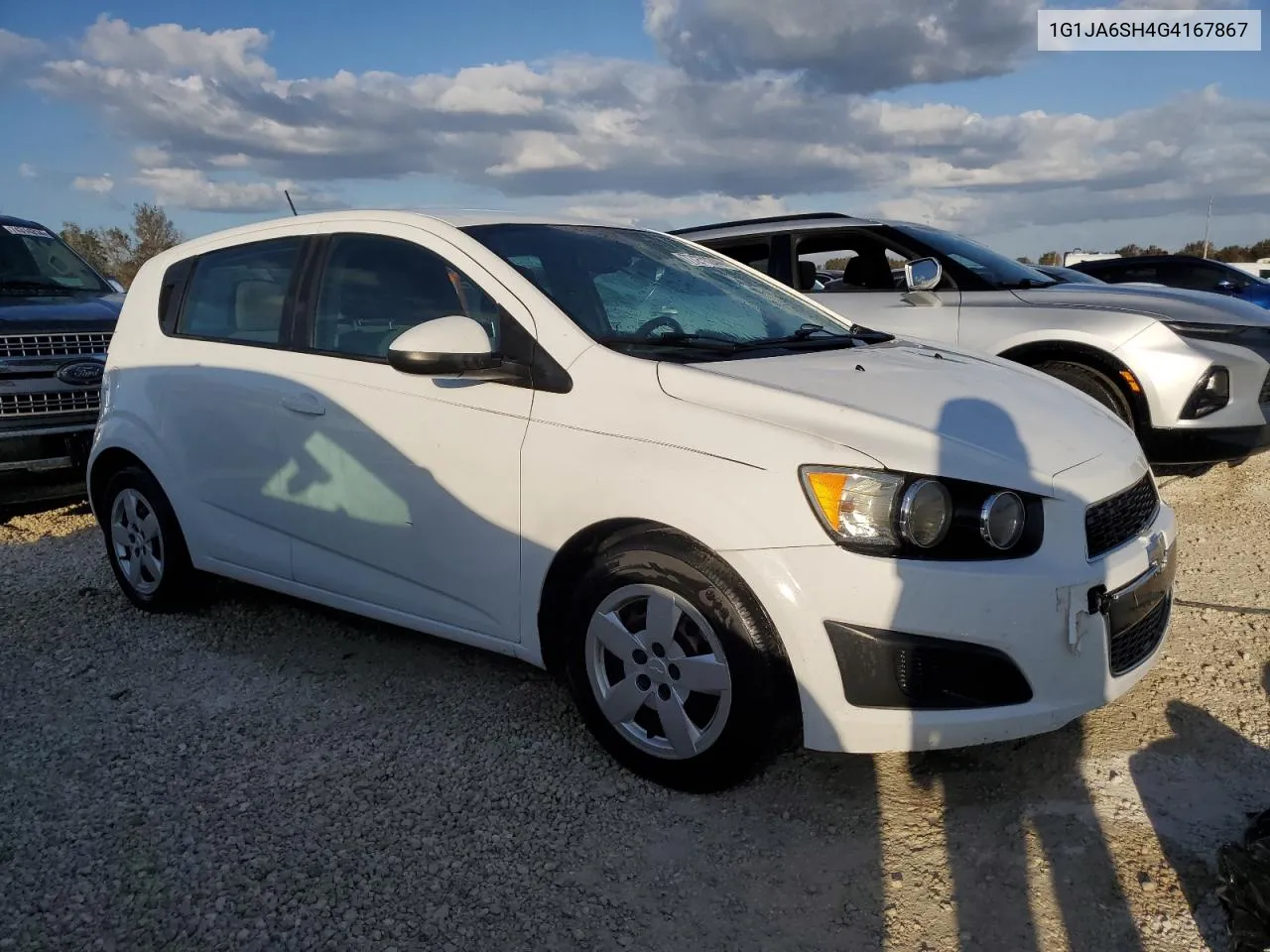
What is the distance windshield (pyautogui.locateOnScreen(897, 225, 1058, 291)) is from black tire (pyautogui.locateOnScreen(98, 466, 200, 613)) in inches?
181

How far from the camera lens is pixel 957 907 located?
8.18ft

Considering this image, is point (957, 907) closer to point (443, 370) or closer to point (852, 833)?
point (852, 833)

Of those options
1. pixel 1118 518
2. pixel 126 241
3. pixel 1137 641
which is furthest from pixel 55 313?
pixel 126 241

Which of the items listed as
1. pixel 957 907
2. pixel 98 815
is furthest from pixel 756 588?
pixel 98 815

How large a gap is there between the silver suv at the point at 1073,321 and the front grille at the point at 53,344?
4075mm

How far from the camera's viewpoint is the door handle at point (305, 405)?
373cm

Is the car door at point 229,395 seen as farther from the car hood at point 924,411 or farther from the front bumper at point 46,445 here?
the front bumper at point 46,445

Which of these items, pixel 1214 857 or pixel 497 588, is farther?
pixel 497 588

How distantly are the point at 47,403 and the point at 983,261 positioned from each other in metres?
5.89

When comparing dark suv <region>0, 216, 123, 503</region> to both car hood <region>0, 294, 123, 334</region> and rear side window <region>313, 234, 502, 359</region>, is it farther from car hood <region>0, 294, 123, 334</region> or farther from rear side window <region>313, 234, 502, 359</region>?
rear side window <region>313, 234, 502, 359</region>

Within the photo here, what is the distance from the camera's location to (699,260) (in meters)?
4.19

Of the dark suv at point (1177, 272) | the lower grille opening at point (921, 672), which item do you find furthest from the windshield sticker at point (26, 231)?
the dark suv at point (1177, 272)

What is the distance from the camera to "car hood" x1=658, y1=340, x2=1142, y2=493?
2717mm

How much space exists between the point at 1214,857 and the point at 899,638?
995 millimetres
